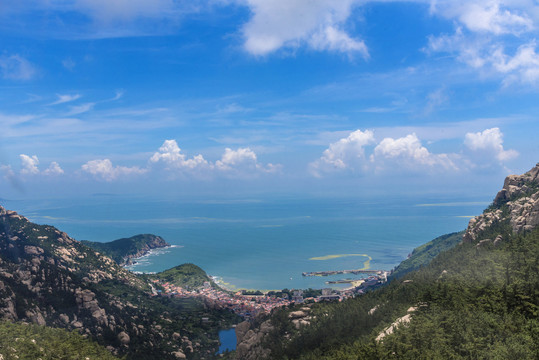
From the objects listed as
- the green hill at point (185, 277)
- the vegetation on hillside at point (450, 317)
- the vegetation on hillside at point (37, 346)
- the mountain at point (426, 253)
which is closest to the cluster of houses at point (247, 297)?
the green hill at point (185, 277)

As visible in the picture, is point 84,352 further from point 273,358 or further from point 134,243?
point 134,243

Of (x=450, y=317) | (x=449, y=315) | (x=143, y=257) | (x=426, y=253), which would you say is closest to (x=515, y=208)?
(x=449, y=315)

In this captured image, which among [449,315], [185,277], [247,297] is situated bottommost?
[247,297]

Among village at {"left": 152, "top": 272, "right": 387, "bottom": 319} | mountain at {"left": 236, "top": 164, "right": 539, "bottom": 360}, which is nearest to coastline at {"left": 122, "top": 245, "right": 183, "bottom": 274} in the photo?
village at {"left": 152, "top": 272, "right": 387, "bottom": 319}

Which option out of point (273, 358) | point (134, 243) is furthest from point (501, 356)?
point (134, 243)

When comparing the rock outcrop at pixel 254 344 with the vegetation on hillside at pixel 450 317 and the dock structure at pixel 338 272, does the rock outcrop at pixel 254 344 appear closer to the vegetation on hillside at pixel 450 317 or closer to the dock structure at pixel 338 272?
the vegetation on hillside at pixel 450 317

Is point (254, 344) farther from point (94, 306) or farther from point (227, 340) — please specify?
point (94, 306)
